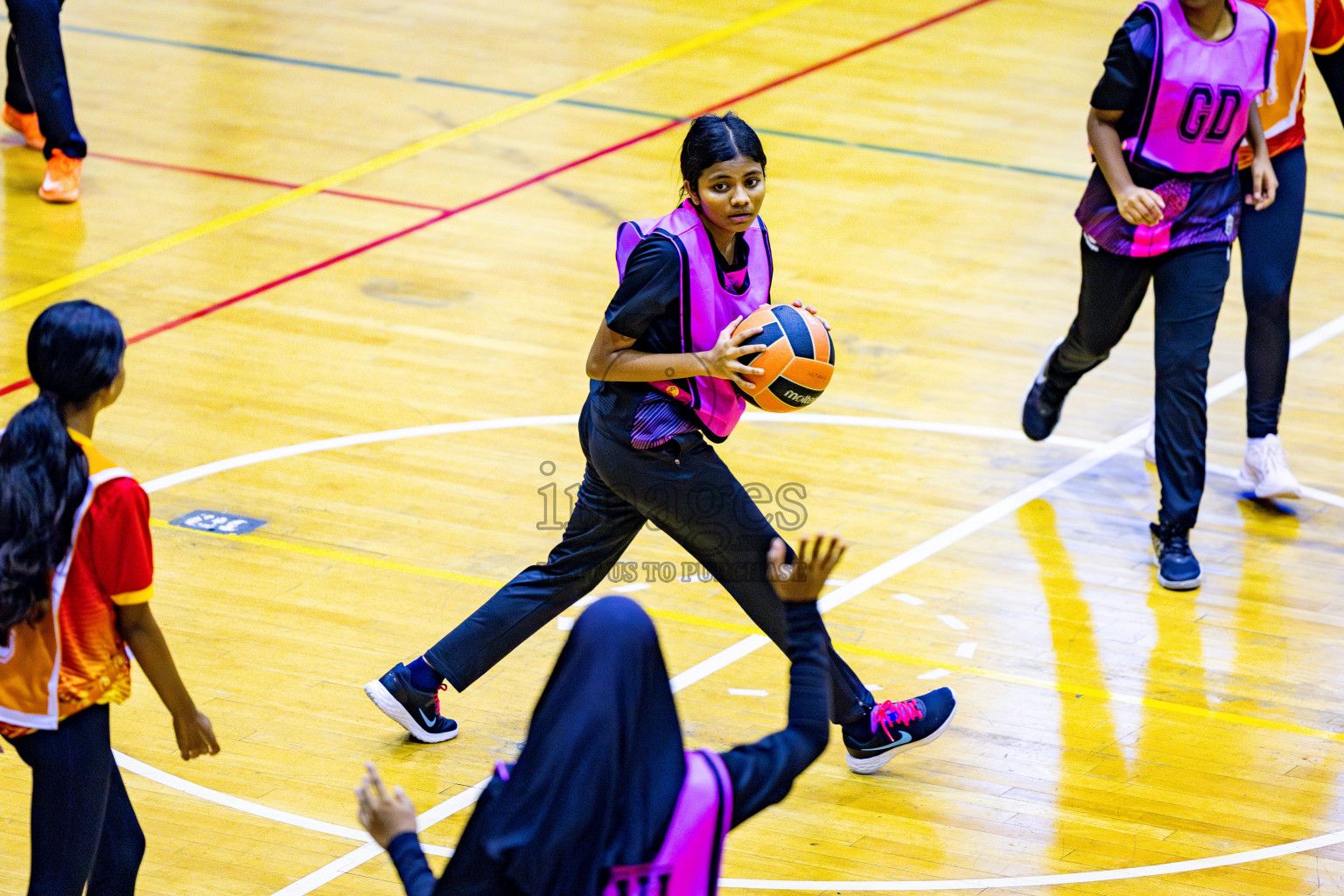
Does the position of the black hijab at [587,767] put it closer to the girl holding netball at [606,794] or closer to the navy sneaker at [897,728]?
the girl holding netball at [606,794]

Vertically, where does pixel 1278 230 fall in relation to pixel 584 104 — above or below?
above

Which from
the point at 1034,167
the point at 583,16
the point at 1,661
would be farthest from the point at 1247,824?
the point at 583,16

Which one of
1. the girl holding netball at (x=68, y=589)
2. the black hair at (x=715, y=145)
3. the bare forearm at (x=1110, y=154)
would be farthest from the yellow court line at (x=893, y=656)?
the girl holding netball at (x=68, y=589)

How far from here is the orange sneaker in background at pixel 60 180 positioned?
9492mm

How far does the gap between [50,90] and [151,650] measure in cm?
676

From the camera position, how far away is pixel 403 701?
4.96m

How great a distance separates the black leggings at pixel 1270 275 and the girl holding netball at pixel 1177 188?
10.2 inches

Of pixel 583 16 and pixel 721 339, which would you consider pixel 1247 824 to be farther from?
pixel 583 16

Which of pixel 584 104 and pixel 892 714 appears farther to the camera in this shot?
pixel 584 104

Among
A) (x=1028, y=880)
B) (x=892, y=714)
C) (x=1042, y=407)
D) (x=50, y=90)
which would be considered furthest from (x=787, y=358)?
(x=50, y=90)

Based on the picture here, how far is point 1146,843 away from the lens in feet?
15.2

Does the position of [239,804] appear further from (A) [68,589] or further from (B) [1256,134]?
(B) [1256,134]

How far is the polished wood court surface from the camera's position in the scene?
4805mm

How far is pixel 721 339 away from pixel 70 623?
5.36ft
